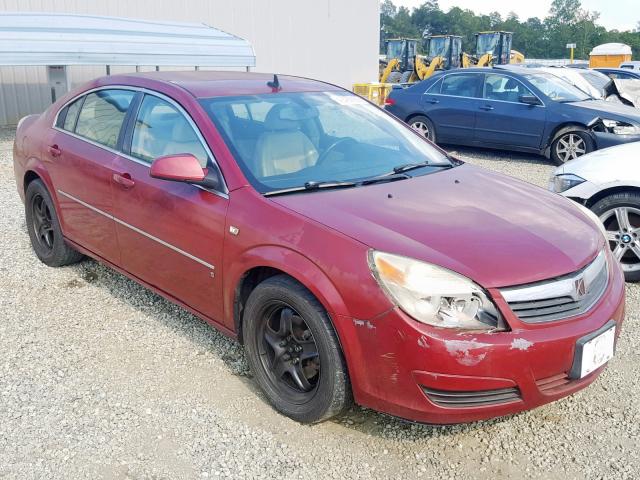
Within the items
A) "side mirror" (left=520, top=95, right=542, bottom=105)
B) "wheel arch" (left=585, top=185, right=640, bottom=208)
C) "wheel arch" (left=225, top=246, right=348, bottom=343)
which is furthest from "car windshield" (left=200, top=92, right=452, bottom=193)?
"side mirror" (left=520, top=95, right=542, bottom=105)

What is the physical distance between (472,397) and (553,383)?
14.2 inches

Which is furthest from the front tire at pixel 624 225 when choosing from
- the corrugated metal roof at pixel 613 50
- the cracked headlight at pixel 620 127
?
the corrugated metal roof at pixel 613 50

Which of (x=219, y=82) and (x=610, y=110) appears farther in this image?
(x=610, y=110)

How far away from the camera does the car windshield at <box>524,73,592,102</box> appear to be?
10.1 meters

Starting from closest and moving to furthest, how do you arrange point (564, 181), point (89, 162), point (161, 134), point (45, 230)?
point (161, 134)
point (89, 162)
point (45, 230)
point (564, 181)

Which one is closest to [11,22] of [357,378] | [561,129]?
[561,129]

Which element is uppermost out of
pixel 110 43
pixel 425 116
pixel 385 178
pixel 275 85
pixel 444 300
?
pixel 110 43

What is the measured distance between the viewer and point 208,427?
2896 mm

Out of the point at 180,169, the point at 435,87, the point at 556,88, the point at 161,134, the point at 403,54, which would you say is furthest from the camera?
the point at 403,54

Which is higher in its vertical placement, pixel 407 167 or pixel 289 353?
pixel 407 167

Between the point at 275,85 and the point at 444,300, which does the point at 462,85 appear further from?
the point at 444,300

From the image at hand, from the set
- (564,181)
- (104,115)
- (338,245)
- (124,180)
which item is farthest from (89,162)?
(564,181)

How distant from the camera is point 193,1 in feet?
52.5

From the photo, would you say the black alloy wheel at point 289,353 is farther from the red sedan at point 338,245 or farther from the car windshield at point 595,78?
the car windshield at point 595,78
